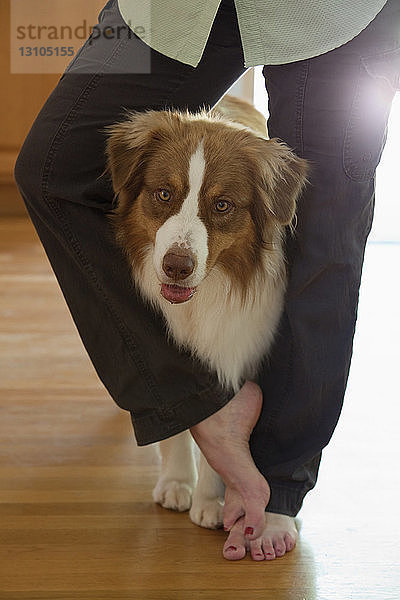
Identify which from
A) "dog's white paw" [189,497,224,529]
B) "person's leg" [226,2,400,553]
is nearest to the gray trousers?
"person's leg" [226,2,400,553]

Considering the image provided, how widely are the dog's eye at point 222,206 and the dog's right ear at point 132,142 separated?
0.17 m

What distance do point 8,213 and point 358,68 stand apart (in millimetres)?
3984

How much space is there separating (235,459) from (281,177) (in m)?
0.57

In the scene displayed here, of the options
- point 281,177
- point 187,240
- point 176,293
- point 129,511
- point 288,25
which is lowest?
point 129,511

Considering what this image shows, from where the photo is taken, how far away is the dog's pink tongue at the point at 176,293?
58.8 inches

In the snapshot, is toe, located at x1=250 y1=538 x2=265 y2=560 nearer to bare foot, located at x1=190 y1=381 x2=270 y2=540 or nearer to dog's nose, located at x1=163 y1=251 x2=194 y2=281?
bare foot, located at x1=190 y1=381 x2=270 y2=540

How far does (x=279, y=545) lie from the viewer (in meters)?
1.57

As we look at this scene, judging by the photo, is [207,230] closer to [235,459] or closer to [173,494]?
[235,459]

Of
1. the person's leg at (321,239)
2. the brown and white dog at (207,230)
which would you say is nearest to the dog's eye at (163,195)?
the brown and white dog at (207,230)

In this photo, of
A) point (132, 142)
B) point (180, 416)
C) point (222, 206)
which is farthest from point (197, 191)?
point (180, 416)

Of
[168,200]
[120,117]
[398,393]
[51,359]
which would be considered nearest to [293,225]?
[168,200]

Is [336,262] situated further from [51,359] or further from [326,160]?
[51,359]

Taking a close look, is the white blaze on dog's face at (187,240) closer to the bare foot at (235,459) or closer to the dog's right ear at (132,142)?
the dog's right ear at (132,142)

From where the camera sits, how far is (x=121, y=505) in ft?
5.66
